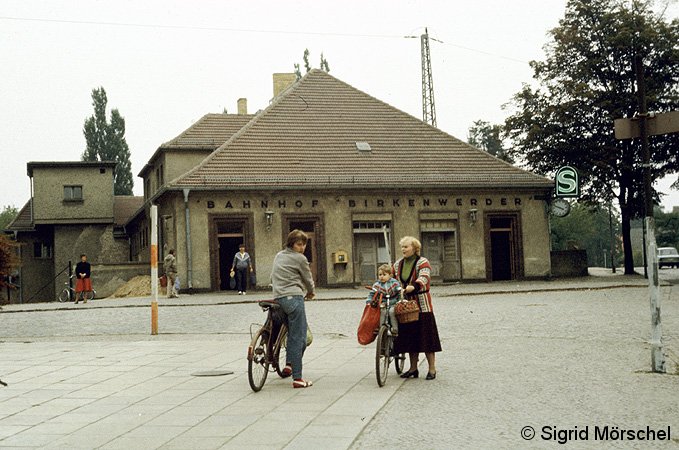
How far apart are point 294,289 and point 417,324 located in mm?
1545

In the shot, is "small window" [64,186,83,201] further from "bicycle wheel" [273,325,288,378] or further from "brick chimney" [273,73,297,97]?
"bicycle wheel" [273,325,288,378]

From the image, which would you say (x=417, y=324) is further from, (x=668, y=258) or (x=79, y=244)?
(x=668, y=258)

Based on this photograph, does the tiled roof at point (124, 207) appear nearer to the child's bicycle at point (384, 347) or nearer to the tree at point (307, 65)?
the tree at point (307, 65)

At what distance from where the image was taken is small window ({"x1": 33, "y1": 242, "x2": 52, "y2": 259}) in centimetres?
5297

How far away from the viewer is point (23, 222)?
54188 mm

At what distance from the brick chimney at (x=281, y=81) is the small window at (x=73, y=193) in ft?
44.1

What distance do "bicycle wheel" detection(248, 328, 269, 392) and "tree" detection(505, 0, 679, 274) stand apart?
3077 cm

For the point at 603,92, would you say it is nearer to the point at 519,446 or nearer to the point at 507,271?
the point at 507,271

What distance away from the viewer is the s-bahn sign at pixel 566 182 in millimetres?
36312

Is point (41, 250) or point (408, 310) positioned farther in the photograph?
point (41, 250)

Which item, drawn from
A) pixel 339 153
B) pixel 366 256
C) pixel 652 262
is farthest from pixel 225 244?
pixel 652 262

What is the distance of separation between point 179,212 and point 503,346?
21.6m

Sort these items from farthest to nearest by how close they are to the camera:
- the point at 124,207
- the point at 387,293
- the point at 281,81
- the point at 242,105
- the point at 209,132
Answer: the point at 124,207
the point at 242,105
the point at 281,81
the point at 209,132
the point at 387,293

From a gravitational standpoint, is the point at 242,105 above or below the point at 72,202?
above
